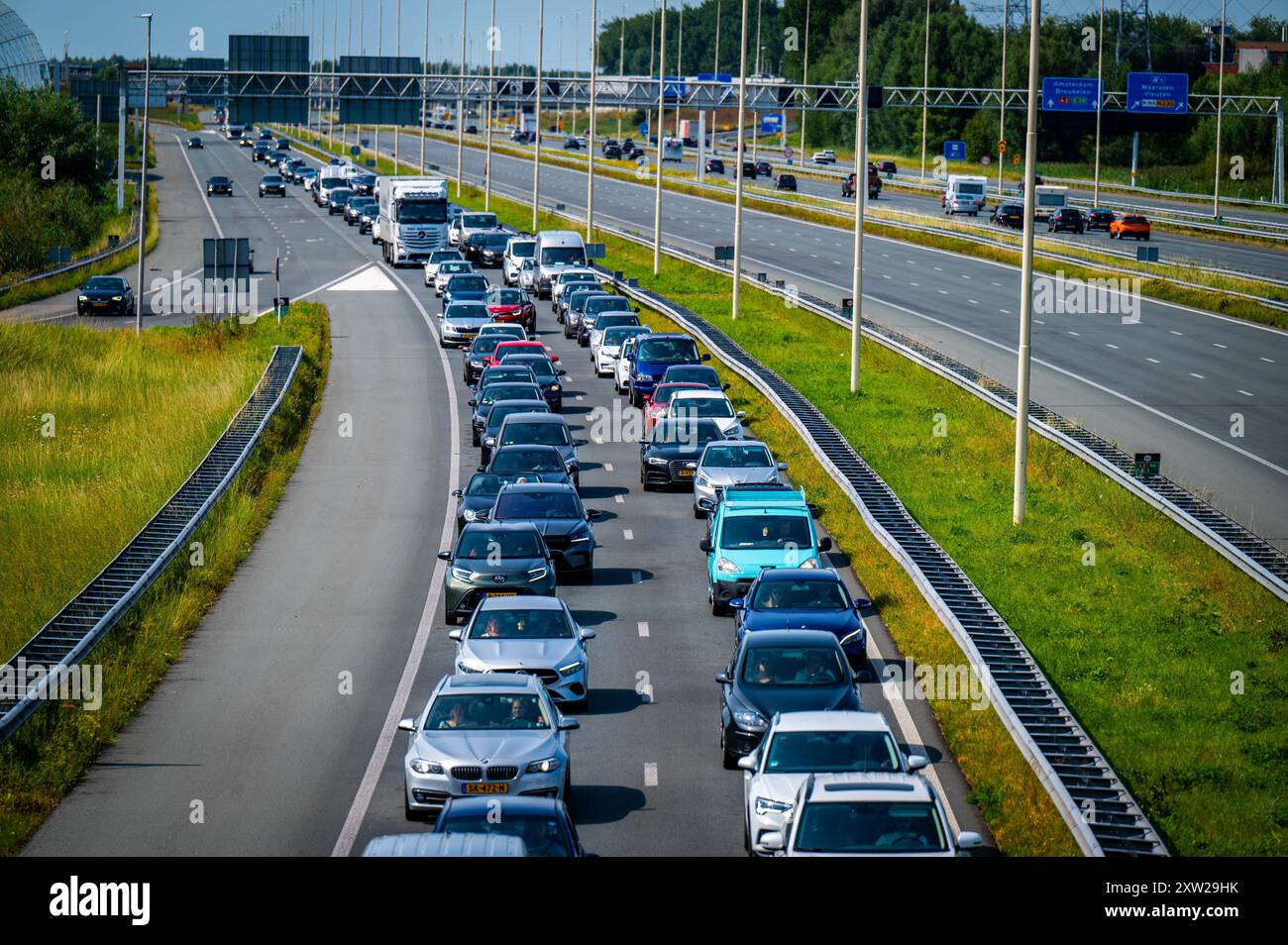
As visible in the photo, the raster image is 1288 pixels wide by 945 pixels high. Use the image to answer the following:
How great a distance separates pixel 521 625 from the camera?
75.7 ft

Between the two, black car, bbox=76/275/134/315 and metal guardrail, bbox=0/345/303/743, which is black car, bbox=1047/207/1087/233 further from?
metal guardrail, bbox=0/345/303/743

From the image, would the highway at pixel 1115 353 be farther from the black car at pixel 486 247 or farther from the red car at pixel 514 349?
the red car at pixel 514 349

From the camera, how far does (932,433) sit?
1626 inches

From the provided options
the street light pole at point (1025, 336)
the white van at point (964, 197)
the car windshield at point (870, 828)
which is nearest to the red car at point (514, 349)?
the street light pole at point (1025, 336)

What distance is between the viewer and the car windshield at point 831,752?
679 inches

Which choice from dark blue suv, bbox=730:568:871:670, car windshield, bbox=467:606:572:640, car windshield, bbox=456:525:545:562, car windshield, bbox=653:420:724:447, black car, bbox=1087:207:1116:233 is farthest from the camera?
black car, bbox=1087:207:1116:233

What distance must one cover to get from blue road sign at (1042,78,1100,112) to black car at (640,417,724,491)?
78.5 metres

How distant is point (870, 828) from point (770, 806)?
1814mm

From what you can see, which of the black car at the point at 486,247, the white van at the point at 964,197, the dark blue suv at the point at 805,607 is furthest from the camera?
the white van at the point at 964,197

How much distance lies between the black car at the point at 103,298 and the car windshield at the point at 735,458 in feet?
138

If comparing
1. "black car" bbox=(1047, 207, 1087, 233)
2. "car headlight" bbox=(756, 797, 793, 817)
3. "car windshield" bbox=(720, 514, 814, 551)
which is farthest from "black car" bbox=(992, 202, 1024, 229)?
"car headlight" bbox=(756, 797, 793, 817)

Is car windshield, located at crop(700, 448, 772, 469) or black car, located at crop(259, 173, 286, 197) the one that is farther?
black car, located at crop(259, 173, 286, 197)

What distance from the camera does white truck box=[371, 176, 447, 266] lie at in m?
78.2
